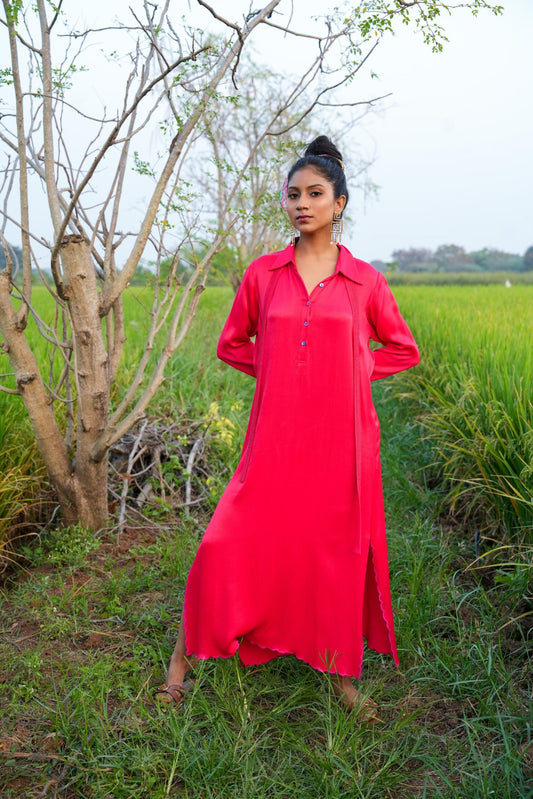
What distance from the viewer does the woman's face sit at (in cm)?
197

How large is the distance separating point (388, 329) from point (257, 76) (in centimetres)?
721

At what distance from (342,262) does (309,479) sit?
615 millimetres

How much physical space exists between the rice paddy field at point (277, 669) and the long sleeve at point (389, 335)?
0.69m

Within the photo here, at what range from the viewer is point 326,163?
6.55ft

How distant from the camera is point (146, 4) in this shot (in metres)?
2.58

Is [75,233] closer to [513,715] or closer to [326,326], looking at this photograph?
[326,326]

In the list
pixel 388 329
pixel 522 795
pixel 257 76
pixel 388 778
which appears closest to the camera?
pixel 522 795

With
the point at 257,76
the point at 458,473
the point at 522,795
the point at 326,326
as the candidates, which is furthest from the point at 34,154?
the point at 257,76

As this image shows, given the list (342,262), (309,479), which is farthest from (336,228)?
(309,479)

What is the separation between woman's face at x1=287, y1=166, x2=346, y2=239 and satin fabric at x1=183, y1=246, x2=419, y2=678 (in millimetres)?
107

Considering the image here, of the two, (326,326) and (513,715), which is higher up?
(326,326)

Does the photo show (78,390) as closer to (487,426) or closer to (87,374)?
(87,374)

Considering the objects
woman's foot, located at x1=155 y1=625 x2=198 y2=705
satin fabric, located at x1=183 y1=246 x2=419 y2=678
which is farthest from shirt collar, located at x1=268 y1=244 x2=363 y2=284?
woman's foot, located at x1=155 y1=625 x2=198 y2=705

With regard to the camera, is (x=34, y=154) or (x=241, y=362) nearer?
(x=241, y=362)
